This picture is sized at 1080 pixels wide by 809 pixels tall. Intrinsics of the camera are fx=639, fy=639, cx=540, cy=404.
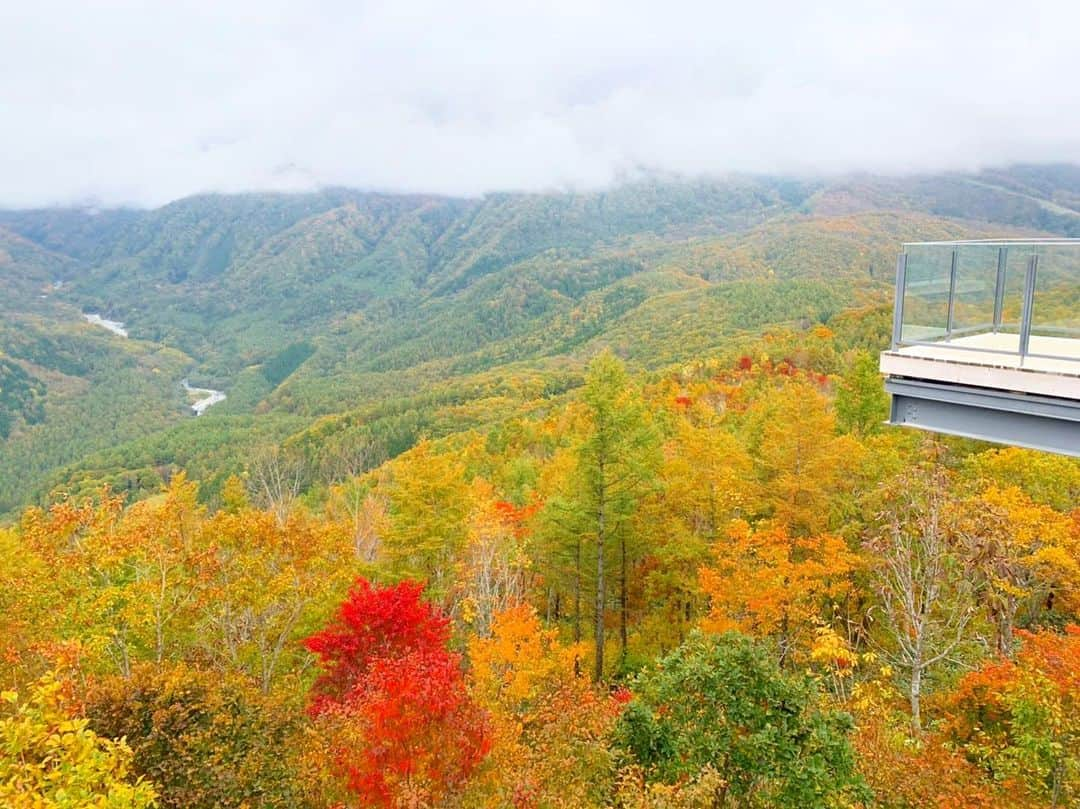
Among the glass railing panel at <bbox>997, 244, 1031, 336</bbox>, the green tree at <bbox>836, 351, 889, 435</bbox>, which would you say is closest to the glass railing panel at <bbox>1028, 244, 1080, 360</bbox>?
the glass railing panel at <bbox>997, 244, 1031, 336</bbox>

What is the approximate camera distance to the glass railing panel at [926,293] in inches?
363

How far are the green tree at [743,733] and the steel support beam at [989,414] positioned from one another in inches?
204

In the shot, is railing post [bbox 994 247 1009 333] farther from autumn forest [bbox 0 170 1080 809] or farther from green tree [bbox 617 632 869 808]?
green tree [bbox 617 632 869 808]

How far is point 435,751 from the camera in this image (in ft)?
35.9

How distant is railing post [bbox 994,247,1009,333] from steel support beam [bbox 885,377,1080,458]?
1.23 meters

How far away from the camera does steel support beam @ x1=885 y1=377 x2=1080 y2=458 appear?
7.92 meters

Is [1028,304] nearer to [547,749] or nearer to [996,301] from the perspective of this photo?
[996,301]

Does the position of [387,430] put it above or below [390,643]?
below

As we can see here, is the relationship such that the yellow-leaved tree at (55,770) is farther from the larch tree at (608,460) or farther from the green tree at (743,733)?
the larch tree at (608,460)

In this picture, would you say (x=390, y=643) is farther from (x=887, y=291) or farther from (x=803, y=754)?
(x=887, y=291)

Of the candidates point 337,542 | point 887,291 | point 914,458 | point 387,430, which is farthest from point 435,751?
point 887,291

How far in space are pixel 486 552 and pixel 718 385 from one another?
160 ft

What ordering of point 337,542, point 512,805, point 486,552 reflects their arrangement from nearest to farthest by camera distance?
point 512,805 < point 337,542 < point 486,552

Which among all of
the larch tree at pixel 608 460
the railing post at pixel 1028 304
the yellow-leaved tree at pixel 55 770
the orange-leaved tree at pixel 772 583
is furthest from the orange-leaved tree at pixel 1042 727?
the yellow-leaved tree at pixel 55 770
